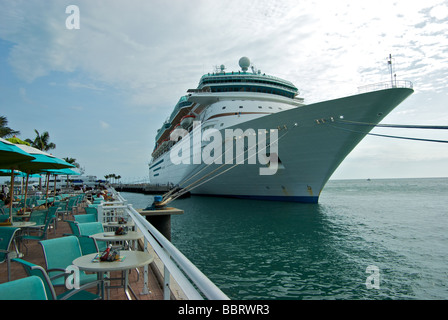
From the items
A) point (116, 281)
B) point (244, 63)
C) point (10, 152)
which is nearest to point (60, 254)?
point (116, 281)

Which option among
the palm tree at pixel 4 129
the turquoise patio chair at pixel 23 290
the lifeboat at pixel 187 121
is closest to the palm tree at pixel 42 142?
the palm tree at pixel 4 129

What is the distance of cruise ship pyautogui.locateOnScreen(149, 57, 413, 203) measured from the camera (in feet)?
45.6

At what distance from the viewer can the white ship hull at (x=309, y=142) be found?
13.4 metres

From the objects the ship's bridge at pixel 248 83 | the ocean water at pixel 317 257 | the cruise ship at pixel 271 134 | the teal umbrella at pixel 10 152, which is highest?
the ship's bridge at pixel 248 83

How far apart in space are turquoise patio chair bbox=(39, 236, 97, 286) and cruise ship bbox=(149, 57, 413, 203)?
7.75 m

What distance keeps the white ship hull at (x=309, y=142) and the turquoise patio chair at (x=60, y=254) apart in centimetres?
751

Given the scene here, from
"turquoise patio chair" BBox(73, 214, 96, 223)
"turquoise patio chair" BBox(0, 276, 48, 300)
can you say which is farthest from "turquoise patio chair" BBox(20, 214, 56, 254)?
"turquoise patio chair" BBox(0, 276, 48, 300)

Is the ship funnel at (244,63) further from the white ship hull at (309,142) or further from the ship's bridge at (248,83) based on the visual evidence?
the white ship hull at (309,142)

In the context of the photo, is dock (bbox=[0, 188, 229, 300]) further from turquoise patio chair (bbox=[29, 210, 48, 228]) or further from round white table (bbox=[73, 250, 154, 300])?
turquoise patio chair (bbox=[29, 210, 48, 228])

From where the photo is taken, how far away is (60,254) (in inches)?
126

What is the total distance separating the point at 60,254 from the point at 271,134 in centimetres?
1370
